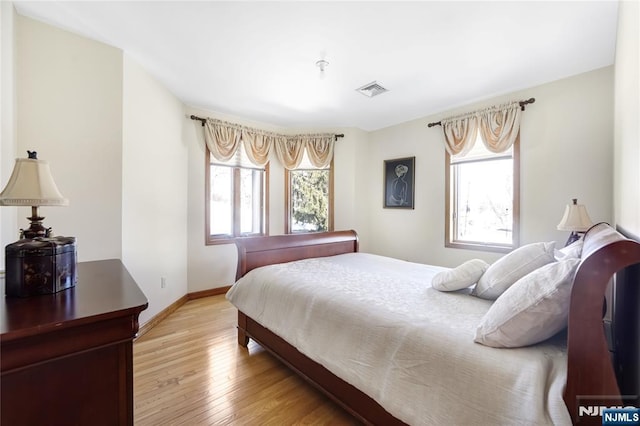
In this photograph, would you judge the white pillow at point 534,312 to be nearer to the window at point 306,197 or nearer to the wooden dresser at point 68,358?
the wooden dresser at point 68,358

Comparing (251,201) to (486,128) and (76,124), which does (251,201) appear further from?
(486,128)

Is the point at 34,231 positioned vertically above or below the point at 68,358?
above

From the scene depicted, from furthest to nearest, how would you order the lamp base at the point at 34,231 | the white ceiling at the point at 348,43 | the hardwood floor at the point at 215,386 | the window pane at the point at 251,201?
the window pane at the point at 251,201
the white ceiling at the point at 348,43
the hardwood floor at the point at 215,386
the lamp base at the point at 34,231

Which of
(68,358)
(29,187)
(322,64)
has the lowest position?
(68,358)

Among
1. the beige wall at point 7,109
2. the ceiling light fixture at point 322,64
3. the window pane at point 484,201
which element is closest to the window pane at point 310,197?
the window pane at point 484,201

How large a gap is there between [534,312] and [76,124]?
3149mm

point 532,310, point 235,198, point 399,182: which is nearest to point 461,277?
point 532,310

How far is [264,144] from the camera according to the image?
418 cm

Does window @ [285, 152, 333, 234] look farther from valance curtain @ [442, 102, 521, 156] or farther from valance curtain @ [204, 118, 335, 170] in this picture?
valance curtain @ [442, 102, 521, 156]

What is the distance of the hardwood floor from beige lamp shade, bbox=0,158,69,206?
4.42ft

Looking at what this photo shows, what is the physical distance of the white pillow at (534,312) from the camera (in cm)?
95

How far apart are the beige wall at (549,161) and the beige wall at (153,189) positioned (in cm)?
328

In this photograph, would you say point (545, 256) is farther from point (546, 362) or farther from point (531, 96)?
point (531, 96)

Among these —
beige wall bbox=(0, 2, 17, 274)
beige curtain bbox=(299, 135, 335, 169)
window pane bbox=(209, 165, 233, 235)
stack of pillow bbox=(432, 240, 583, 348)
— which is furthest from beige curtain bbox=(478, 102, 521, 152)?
beige wall bbox=(0, 2, 17, 274)
